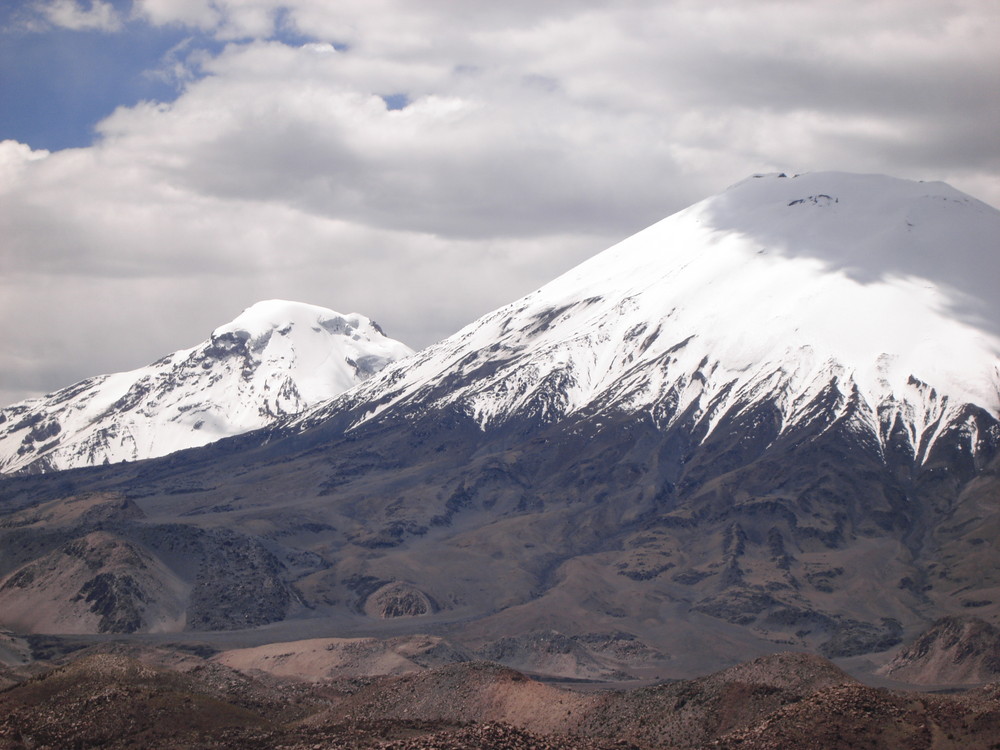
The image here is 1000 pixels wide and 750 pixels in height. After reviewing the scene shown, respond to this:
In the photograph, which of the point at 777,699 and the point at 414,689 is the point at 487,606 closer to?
the point at 414,689

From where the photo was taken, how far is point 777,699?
67.1 meters

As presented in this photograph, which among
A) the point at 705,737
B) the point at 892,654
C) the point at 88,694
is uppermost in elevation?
the point at 88,694

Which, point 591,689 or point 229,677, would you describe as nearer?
point 229,677

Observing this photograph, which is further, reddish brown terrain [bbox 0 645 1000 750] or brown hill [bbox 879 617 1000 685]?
brown hill [bbox 879 617 1000 685]

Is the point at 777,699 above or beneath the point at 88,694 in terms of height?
beneath

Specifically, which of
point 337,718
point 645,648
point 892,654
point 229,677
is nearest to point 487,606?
point 645,648

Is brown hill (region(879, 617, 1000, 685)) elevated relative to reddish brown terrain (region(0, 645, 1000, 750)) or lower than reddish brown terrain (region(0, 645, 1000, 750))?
lower

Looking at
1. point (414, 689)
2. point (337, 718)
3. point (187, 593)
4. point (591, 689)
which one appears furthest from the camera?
point (187, 593)

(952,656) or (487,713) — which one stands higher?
(487,713)

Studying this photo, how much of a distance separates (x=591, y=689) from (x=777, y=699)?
69.4 meters

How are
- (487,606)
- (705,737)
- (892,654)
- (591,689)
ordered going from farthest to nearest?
(487,606) → (892,654) → (591,689) → (705,737)

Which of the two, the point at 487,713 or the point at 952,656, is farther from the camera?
the point at 952,656

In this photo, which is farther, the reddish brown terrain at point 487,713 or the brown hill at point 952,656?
the brown hill at point 952,656

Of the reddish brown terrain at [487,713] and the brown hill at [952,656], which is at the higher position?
the reddish brown terrain at [487,713]
